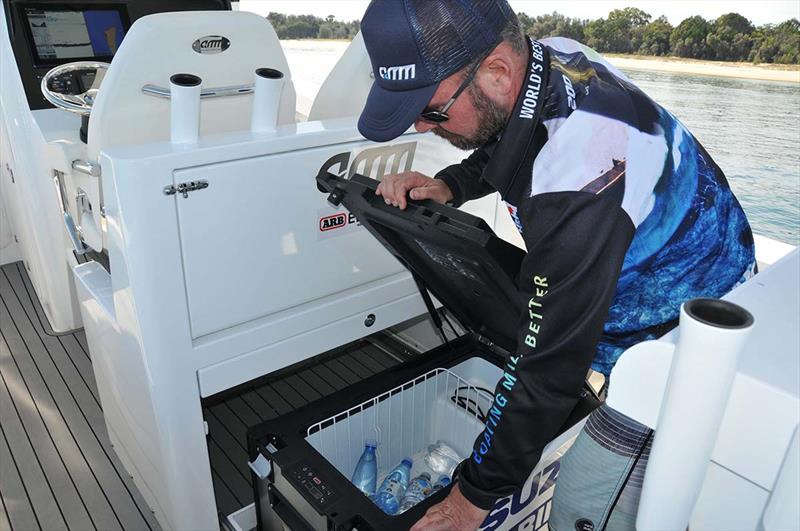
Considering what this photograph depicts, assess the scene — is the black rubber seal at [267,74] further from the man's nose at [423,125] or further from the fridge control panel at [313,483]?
the fridge control panel at [313,483]

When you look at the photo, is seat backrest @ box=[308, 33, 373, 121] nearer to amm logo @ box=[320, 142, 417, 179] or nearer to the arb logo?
amm logo @ box=[320, 142, 417, 179]

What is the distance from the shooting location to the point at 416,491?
1724mm

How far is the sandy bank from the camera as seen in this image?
8.82 ft

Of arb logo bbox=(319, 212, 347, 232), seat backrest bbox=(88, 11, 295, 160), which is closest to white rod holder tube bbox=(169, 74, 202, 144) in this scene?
seat backrest bbox=(88, 11, 295, 160)

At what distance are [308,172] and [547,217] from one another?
895 millimetres

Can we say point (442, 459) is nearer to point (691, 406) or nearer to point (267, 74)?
→ point (267, 74)

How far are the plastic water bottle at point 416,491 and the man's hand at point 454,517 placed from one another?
46 centimetres

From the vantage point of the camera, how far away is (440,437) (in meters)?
2.01

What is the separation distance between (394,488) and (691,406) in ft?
4.38

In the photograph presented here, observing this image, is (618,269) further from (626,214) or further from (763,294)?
(763,294)

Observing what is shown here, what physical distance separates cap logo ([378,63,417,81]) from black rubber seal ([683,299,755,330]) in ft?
2.20

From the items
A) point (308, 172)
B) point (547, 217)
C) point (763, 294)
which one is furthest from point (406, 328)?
point (763, 294)

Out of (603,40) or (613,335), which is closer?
(613,335)

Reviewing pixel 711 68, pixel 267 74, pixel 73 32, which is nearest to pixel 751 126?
pixel 711 68
